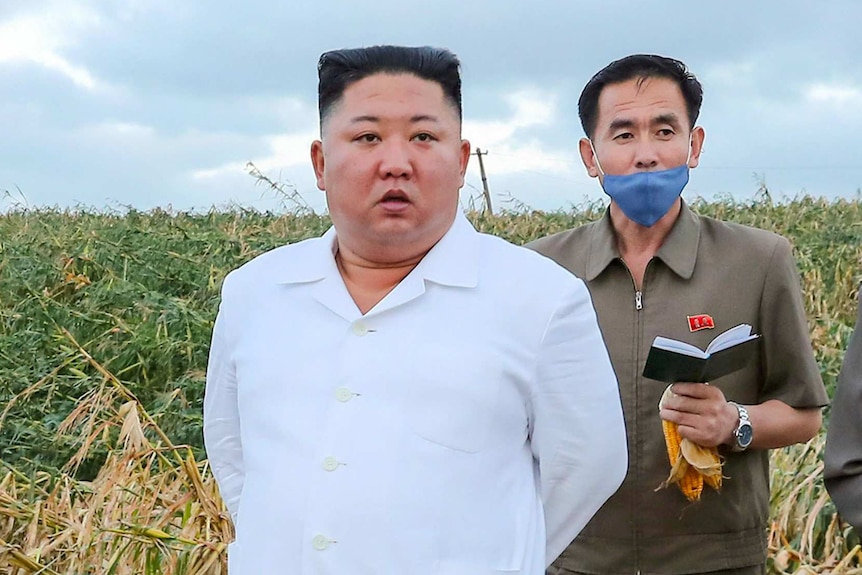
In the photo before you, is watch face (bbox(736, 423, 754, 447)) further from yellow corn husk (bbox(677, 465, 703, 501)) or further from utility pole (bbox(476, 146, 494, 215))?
utility pole (bbox(476, 146, 494, 215))

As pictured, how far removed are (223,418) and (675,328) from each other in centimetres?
94

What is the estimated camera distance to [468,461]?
5.82 ft

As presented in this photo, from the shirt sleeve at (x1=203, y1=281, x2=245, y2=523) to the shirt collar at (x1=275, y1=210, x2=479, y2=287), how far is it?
186 millimetres

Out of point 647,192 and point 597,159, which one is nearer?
point 647,192

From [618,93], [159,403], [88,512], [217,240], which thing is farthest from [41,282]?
[618,93]

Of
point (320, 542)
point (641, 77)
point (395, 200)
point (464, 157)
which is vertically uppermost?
point (641, 77)

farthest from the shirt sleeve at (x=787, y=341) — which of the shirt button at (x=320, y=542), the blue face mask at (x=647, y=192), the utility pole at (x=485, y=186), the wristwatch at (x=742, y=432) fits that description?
the utility pole at (x=485, y=186)

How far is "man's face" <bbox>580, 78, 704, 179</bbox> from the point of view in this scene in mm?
2461

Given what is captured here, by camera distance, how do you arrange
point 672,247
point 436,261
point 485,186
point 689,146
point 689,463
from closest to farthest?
1. point 436,261
2. point 689,463
3. point 672,247
4. point 689,146
5. point 485,186

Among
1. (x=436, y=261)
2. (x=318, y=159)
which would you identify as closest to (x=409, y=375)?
(x=436, y=261)

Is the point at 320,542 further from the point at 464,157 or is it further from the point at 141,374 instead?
the point at 141,374

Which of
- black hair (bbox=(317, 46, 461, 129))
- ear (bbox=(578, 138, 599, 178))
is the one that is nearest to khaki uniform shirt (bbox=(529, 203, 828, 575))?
ear (bbox=(578, 138, 599, 178))

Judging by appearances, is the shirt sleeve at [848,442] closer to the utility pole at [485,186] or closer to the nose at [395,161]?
the nose at [395,161]

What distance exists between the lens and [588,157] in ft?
8.58
